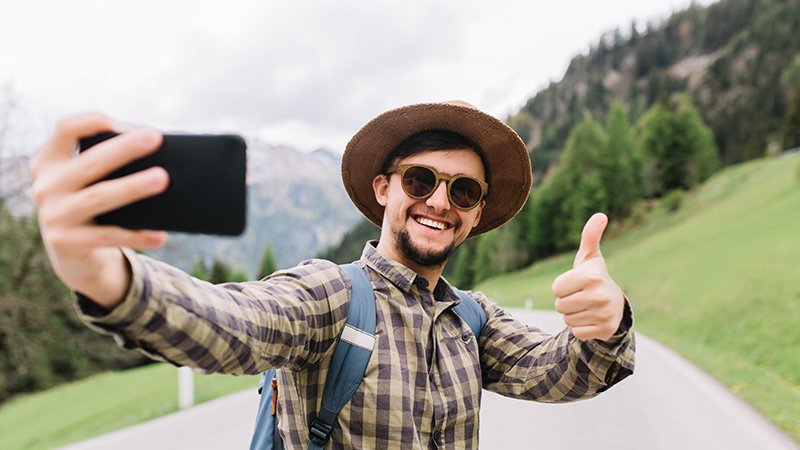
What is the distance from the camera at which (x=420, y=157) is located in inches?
76.2

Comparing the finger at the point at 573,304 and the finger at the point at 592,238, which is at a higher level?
the finger at the point at 592,238

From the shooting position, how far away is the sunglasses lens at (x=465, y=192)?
1.87 metres

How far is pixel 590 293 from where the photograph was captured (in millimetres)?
1174

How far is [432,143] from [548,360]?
1038 millimetres

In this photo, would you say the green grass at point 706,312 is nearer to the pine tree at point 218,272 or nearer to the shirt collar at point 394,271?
the shirt collar at point 394,271

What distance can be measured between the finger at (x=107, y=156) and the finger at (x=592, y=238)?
3.44 feet

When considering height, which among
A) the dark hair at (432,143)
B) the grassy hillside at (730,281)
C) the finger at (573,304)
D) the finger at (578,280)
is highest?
the dark hair at (432,143)

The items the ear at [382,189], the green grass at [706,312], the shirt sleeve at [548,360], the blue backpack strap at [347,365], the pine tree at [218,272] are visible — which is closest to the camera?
the blue backpack strap at [347,365]

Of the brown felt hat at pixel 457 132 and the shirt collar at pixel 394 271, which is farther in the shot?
the brown felt hat at pixel 457 132

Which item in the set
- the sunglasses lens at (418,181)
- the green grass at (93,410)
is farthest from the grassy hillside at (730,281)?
the green grass at (93,410)

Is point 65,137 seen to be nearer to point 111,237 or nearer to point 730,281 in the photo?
point 111,237

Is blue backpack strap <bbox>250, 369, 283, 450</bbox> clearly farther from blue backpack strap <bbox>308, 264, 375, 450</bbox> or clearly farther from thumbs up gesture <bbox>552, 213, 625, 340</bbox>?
thumbs up gesture <bbox>552, 213, 625, 340</bbox>

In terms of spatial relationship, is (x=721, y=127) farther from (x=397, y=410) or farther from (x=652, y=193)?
(x=397, y=410)

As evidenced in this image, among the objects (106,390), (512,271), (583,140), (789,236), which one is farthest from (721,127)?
(106,390)
